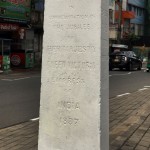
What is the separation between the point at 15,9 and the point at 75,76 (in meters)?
26.4

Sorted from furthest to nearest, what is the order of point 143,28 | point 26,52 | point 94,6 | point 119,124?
1. point 143,28
2. point 26,52
3. point 119,124
4. point 94,6

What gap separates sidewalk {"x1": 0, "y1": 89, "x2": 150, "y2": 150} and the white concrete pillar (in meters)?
1.48

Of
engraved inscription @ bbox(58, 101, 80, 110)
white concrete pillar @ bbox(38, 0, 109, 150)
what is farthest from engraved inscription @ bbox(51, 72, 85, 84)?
engraved inscription @ bbox(58, 101, 80, 110)

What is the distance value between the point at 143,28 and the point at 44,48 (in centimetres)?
7427

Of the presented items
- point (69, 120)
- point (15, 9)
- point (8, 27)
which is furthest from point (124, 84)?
point (15, 9)

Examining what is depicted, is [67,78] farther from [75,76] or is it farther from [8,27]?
[8,27]

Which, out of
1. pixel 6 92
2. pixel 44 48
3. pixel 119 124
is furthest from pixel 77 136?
pixel 6 92

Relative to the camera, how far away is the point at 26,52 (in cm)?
3006

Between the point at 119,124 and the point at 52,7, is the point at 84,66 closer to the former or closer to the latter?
the point at 52,7

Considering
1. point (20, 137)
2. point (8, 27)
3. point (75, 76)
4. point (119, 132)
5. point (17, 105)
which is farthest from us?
point (8, 27)

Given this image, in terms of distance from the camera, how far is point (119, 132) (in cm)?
712

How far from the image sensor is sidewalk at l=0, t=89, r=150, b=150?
6199mm

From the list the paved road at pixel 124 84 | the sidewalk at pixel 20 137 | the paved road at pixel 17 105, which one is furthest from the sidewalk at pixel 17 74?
the sidewalk at pixel 20 137

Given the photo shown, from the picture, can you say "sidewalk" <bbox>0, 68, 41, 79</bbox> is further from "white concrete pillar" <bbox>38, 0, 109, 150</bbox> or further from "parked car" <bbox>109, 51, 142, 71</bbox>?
"white concrete pillar" <bbox>38, 0, 109, 150</bbox>
